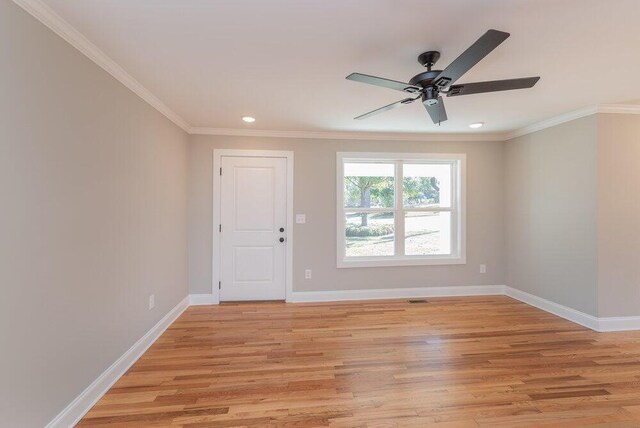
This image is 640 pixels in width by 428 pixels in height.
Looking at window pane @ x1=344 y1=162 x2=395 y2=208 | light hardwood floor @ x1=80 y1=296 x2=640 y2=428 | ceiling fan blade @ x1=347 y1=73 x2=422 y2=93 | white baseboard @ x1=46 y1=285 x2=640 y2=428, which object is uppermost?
ceiling fan blade @ x1=347 y1=73 x2=422 y2=93

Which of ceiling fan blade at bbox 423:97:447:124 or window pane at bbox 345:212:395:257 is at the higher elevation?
ceiling fan blade at bbox 423:97:447:124

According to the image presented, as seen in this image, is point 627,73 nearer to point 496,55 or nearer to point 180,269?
point 496,55

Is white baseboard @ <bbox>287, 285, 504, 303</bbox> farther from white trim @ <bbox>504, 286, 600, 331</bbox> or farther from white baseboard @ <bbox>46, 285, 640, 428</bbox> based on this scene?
white trim @ <bbox>504, 286, 600, 331</bbox>

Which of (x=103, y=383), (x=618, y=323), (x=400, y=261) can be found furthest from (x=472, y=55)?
(x=618, y=323)

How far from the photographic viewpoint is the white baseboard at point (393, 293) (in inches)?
161

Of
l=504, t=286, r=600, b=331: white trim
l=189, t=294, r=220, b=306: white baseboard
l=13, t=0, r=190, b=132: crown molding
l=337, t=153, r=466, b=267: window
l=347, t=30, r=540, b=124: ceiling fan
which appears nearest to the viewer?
l=13, t=0, r=190, b=132: crown molding

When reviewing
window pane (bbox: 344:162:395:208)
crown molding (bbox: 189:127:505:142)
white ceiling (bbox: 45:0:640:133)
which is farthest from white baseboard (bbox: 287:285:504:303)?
white ceiling (bbox: 45:0:640:133)

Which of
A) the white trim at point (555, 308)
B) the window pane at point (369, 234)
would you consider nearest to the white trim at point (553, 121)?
the window pane at point (369, 234)

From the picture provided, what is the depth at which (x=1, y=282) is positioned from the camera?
134 centimetres

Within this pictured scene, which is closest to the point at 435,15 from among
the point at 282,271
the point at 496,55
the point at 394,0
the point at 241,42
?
the point at 394,0

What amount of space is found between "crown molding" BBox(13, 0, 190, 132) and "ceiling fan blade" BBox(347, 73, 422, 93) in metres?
1.63

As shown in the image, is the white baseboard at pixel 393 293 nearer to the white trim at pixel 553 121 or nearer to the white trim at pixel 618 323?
the white trim at pixel 618 323

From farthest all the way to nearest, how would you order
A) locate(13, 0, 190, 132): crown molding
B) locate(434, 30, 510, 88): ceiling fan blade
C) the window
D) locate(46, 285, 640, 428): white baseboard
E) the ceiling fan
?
1. the window
2. locate(46, 285, 640, 428): white baseboard
3. the ceiling fan
4. locate(13, 0, 190, 132): crown molding
5. locate(434, 30, 510, 88): ceiling fan blade

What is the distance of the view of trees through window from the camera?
4281mm
